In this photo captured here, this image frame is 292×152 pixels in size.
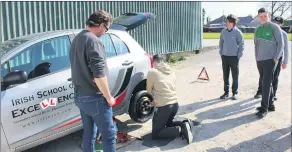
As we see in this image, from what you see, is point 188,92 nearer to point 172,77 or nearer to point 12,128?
point 172,77

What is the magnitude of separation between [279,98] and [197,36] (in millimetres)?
8425

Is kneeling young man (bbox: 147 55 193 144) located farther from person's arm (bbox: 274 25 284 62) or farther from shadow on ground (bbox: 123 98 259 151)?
person's arm (bbox: 274 25 284 62)

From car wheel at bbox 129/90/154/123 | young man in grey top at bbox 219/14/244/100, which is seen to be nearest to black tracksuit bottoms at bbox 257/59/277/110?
young man in grey top at bbox 219/14/244/100

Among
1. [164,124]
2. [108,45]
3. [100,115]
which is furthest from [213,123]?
[100,115]

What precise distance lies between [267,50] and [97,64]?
144 inches

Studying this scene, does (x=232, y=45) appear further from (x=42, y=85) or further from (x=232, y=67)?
(x=42, y=85)

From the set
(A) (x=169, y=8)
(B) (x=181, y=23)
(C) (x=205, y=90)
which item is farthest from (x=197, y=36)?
(C) (x=205, y=90)

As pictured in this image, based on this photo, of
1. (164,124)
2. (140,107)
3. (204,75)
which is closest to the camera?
(164,124)

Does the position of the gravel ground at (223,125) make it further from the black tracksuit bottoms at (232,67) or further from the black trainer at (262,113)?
the black tracksuit bottoms at (232,67)

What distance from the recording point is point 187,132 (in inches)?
189

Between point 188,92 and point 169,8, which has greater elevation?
point 169,8

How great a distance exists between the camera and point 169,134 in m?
4.90

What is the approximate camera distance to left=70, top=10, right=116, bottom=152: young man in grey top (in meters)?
3.24

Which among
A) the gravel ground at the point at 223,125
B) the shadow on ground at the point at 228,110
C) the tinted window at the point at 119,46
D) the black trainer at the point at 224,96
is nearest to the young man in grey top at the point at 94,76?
the gravel ground at the point at 223,125
